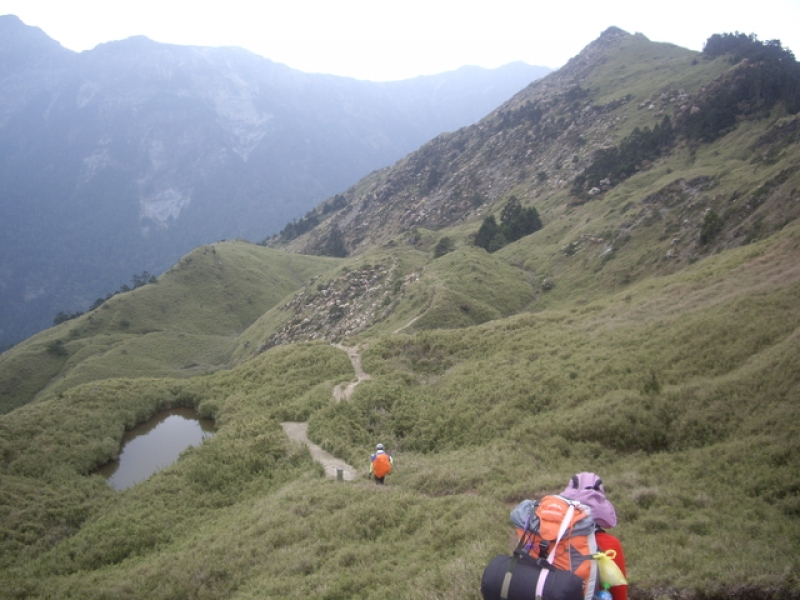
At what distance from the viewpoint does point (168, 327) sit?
319 feet

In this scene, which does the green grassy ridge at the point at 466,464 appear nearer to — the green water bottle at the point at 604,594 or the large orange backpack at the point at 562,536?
the green water bottle at the point at 604,594

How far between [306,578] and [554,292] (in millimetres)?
44827

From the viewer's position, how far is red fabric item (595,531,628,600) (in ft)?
17.3

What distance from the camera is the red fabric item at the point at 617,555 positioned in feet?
17.3

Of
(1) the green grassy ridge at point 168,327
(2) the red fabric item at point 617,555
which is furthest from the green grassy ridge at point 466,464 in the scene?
(1) the green grassy ridge at point 168,327

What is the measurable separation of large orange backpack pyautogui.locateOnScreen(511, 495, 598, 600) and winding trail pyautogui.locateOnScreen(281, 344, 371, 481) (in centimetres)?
1388

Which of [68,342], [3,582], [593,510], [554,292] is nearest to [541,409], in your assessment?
[593,510]

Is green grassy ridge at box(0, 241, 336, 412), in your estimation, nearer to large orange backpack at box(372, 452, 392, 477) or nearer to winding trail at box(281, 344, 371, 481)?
winding trail at box(281, 344, 371, 481)

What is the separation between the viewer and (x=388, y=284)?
6562 centimetres

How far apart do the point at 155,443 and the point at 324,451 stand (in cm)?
1411

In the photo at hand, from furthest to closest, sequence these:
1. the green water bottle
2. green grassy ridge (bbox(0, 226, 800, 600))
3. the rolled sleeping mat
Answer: green grassy ridge (bbox(0, 226, 800, 600)) < the green water bottle < the rolled sleeping mat

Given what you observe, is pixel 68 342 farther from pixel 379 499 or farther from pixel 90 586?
pixel 379 499

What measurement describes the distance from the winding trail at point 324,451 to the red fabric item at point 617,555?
14.1m

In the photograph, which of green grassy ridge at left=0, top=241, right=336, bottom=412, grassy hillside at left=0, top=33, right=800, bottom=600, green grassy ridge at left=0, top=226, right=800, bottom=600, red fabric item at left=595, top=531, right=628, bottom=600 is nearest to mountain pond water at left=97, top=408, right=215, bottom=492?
grassy hillside at left=0, top=33, right=800, bottom=600
